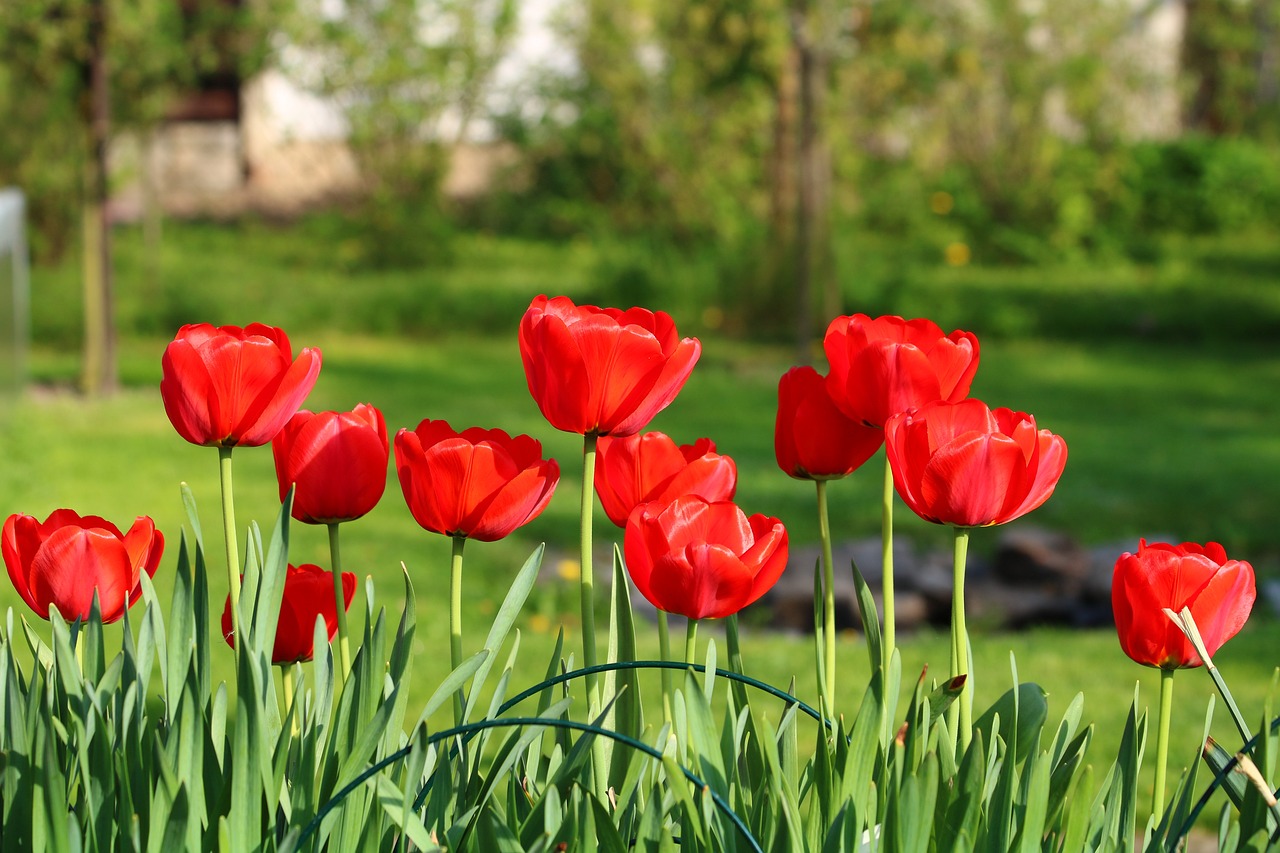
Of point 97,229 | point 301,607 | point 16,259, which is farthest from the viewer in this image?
point 97,229

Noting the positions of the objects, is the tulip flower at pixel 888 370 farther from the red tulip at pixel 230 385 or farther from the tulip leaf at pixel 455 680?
the red tulip at pixel 230 385

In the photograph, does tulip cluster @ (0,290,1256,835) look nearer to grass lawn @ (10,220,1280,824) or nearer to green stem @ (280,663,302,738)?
green stem @ (280,663,302,738)

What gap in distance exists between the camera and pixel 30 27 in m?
7.13

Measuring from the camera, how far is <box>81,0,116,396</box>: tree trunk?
7207 mm

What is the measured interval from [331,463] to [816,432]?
1.34 ft

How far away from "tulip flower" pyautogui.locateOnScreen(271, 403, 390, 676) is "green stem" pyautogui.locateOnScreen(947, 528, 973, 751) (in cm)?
47

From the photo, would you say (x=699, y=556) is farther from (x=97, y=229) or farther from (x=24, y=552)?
(x=97, y=229)

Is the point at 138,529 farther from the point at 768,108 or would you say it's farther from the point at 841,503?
the point at 768,108

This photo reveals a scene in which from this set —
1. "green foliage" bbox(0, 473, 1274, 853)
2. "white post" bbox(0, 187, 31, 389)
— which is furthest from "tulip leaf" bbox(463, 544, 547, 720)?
"white post" bbox(0, 187, 31, 389)

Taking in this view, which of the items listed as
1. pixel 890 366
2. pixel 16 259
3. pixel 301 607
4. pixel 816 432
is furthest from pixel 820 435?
pixel 16 259

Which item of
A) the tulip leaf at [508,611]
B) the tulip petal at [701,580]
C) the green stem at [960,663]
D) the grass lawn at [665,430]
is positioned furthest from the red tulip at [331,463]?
the grass lawn at [665,430]

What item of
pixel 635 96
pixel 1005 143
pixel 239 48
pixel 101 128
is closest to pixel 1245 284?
pixel 1005 143

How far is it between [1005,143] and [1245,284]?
232 cm

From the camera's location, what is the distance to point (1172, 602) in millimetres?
1216
